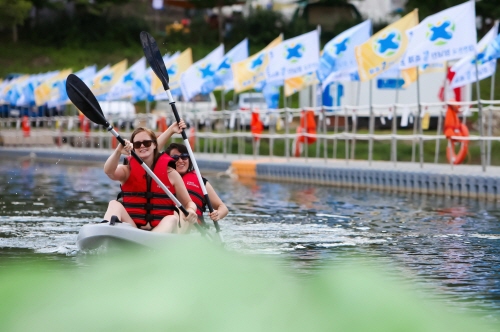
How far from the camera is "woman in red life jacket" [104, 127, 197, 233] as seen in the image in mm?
10617

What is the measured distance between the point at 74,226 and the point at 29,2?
46919 millimetres

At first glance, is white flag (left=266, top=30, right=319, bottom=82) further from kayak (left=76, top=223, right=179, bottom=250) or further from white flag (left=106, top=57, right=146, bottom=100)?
kayak (left=76, top=223, right=179, bottom=250)

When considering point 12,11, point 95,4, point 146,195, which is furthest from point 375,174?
point 95,4

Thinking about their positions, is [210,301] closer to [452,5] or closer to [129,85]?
[129,85]

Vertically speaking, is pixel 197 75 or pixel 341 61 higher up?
pixel 341 61

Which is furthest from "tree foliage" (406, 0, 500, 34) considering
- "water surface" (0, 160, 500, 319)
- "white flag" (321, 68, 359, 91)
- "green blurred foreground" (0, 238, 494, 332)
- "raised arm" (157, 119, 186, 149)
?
"green blurred foreground" (0, 238, 494, 332)

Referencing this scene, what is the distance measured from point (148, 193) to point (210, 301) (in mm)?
6550

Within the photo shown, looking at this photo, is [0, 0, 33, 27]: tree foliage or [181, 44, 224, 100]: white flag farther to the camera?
[0, 0, 33, 27]: tree foliage

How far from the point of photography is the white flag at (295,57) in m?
25.7

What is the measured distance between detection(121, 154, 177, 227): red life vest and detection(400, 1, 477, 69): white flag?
10.3 metres

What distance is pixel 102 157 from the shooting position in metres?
33.8

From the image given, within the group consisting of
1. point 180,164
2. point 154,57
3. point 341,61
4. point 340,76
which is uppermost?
point 341,61

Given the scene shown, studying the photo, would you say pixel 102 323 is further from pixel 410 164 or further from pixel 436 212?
pixel 410 164

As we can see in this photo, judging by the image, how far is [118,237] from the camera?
403 inches
